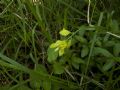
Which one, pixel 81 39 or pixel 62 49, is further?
pixel 81 39

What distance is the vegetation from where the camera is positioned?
127 cm

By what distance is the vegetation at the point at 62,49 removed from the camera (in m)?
1.27

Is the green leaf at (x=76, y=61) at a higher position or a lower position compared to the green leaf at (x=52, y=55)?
lower

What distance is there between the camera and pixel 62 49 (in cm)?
112

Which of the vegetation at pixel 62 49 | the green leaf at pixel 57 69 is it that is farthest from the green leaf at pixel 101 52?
the green leaf at pixel 57 69

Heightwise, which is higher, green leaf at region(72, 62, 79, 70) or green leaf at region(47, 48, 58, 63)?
green leaf at region(47, 48, 58, 63)

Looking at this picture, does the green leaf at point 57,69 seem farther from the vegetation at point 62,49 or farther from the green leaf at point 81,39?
the green leaf at point 81,39

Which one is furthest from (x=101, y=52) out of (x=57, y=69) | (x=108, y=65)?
(x=57, y=69)

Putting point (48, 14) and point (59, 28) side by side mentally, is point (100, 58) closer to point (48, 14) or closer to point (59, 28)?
point (59, 28)

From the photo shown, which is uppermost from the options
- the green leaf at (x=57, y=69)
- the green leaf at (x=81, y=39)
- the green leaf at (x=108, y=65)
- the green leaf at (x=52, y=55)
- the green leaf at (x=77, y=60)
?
the green leaf at (x=81, y=39)

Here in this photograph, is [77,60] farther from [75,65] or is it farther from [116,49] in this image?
[116,49]

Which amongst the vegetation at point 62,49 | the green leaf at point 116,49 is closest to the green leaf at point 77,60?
the vegetation at point 62,49

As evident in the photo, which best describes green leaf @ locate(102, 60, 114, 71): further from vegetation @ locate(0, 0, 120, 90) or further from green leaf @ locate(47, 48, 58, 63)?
green leaf @ locate(47, 48, 58, 63)

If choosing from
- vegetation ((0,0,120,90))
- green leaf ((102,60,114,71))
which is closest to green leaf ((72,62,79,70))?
vegetation ((0,0,120,90))
